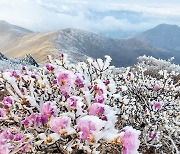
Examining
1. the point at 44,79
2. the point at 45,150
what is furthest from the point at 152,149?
the point at 45,150

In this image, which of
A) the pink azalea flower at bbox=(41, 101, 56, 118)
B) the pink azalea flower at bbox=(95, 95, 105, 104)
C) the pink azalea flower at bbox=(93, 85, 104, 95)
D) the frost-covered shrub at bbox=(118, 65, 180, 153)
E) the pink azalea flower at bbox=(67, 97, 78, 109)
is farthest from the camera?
→ the frost-covered shrub at bbox=(118, 65, 180, 153)

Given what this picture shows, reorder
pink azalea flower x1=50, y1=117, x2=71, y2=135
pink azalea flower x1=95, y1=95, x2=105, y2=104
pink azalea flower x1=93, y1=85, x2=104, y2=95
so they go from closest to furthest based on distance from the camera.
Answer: pink azalea flower x1=50, y1=117, x2=71, y2=135, pink azalea flower x1=95, y1=95, x2=105, y2=104, pink azalea flower x1=93, y1=85, x2=104, y2=95

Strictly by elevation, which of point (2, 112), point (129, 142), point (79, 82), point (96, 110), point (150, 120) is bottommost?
point (150, 120)

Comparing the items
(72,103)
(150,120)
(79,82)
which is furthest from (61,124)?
(150,120)

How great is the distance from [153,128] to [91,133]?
3615 mm

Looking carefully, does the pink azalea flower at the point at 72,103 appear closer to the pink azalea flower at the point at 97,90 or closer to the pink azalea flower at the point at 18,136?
the pink azalea flower at the point at 97,90

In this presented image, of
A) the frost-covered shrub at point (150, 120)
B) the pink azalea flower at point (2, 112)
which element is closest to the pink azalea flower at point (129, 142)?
the pink azalea flower at point (2, 112)

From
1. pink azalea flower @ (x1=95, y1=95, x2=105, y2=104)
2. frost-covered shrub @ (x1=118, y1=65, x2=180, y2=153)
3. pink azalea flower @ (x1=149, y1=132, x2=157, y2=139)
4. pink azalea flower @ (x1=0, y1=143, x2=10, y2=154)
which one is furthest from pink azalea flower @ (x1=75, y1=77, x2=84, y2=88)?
pink azalea flower @ (x1=149, y1=132, x2=157, y2=139)

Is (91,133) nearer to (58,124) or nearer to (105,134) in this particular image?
(105,134)

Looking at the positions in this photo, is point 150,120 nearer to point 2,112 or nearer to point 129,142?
point 2,112

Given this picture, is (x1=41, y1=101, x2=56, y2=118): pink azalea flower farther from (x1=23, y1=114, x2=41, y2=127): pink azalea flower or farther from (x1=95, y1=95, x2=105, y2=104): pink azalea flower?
(x1=95, y1=95, x2=105, y2=104): pink azalea flower

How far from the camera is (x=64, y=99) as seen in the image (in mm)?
4531

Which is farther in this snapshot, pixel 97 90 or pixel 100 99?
pixel 97 90

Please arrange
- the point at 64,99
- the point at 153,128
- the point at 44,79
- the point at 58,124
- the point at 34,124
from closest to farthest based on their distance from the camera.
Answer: the point at 58,124
the point at 34,124
the point at 64,99
the point at 44,79
the point at 153,128
